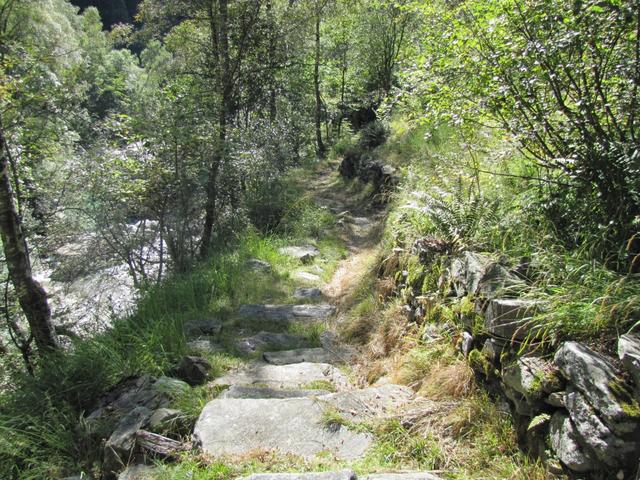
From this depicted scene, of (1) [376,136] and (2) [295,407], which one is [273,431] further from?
(1) [376,136]

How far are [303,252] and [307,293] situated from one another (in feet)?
5.48

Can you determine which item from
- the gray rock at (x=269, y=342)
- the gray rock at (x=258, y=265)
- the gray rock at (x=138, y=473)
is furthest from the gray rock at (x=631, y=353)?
the gray rock at (x=258, y=265)

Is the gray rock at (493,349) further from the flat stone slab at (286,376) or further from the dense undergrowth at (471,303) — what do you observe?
the flat stone slab at (286,376)

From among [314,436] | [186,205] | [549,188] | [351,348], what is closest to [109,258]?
[186,205]

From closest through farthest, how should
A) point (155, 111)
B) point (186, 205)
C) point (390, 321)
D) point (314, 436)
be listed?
point (314, 436)
point (390, 321)
point (155, 111)
point (186, 205)

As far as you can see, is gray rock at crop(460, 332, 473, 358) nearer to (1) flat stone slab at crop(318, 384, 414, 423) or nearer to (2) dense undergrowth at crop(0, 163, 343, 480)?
(1) flat stone slab at crop(318, 384, 414, 423)

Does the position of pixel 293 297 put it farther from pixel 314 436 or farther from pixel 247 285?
pixel 314 436

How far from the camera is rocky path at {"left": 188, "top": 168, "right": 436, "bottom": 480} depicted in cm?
300

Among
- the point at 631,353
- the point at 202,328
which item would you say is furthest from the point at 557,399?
the point at 202,328

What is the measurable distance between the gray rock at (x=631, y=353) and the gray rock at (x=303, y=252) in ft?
20.3

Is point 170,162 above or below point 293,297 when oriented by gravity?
above

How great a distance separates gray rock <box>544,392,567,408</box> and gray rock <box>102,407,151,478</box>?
2.69 meters

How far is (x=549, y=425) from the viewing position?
2432mm

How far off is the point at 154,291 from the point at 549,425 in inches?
210
